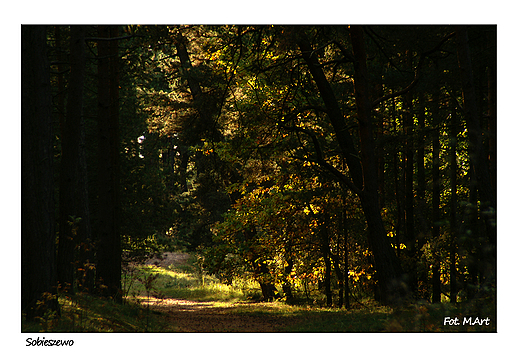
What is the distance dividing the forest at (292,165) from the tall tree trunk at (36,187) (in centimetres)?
2

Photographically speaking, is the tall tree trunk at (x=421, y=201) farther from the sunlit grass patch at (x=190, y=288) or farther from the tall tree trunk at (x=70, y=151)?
the sunlit grass patch at (x=190, y=288)

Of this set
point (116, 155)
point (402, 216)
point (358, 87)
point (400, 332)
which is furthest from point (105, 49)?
point (402, 216)

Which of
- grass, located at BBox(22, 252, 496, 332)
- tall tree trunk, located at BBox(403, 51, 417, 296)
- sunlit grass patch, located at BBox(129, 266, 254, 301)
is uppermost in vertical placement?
tall tree trunk, located at BBox(403, 51, 417, 296)

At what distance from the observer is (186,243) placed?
1145 inches

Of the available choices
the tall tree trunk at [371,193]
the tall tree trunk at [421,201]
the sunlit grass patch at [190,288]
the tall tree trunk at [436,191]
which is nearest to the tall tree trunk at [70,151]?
the tall tree trunk at [371,193]

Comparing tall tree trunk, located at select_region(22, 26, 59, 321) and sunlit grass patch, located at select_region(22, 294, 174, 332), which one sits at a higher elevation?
tall tree trunk, located at select_region(22, 26, 59, 321)

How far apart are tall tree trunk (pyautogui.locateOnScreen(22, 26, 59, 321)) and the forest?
2 centimetres

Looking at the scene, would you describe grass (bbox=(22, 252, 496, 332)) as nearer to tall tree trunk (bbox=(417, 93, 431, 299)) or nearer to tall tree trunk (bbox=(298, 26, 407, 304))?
tall tree trunk (bbox=(298, 26, 407, 304))

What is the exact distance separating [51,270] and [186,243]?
2266 centimetres

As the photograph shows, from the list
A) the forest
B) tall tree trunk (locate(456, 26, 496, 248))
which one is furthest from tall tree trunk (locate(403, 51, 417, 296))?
tall tree trunk (locate(456, 26, 496, 248))

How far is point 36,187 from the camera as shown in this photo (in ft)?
21.6

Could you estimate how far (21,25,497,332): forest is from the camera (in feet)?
22.5

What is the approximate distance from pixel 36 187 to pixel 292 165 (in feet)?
28.1

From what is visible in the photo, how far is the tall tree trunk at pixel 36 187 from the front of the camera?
21.4 feet
